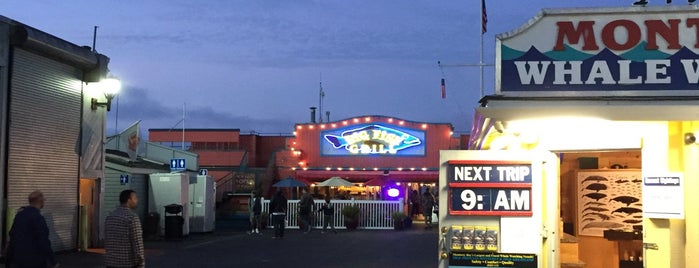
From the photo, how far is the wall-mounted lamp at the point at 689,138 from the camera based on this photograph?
845 centimetres

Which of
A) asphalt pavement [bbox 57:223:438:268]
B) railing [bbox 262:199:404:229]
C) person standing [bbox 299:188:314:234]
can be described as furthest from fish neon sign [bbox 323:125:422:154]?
asphalt pavement [bbox 57:223:438:268]

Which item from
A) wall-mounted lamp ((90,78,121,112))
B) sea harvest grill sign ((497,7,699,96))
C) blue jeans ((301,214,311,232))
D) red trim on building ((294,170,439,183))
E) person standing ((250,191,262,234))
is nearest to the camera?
sea harvest grill sign ((497,7,699,96))

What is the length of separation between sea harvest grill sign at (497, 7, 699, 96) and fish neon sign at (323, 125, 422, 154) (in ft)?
104

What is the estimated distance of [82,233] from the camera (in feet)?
62.6

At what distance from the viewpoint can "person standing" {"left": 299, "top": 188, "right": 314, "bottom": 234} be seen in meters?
28.5

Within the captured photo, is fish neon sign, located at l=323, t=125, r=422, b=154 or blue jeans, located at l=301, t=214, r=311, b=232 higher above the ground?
fish neon sign, located at l=323, t=125, r=422, b=154

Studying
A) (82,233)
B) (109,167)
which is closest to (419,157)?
(109,167)

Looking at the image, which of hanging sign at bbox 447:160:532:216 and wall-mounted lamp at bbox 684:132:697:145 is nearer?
wall-mounted lamp at bbox 684:132:697:145

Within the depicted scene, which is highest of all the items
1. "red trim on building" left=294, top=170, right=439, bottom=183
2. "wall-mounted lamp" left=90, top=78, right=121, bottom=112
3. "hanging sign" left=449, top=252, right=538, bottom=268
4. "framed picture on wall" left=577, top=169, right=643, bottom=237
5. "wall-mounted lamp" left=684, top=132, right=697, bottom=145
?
"wall-mounted lamp" left=90, top=78, right=121, bottom=112

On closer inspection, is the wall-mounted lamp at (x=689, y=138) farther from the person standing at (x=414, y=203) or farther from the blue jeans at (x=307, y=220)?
the person standing at (x=414, y=203)

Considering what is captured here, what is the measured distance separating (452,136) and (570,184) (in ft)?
88.2

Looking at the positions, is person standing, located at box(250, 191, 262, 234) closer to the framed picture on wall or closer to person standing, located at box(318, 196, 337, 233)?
person standing, located at box(318, 196, 337, 233)

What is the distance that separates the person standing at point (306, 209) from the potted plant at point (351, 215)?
1905 millimetres

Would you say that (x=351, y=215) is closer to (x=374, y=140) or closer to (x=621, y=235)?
(x=374, y=140)
